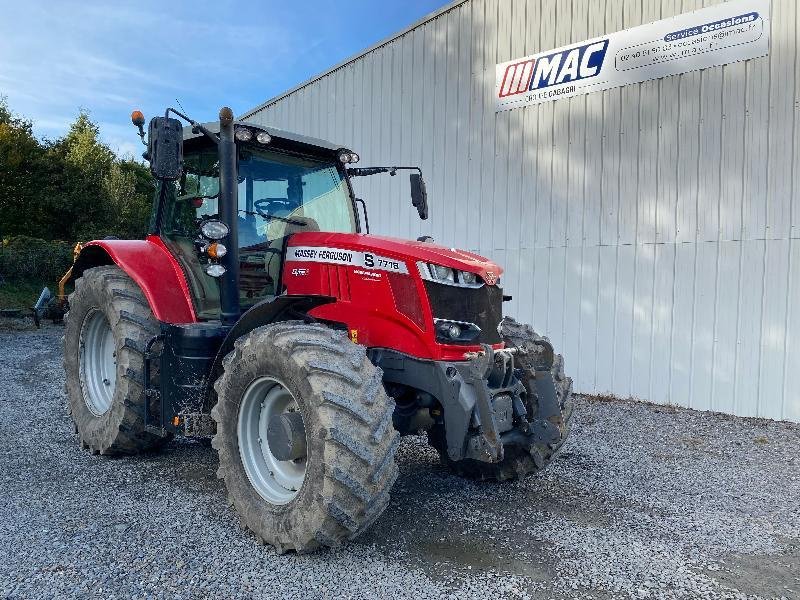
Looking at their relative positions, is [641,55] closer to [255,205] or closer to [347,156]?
[347,156]

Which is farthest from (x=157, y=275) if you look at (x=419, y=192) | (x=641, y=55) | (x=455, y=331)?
(x=641, y=55)

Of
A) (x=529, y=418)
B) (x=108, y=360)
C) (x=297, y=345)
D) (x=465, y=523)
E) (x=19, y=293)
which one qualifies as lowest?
(x=465, y=523)

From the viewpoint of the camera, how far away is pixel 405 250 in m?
3.95

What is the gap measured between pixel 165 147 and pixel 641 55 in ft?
21.1

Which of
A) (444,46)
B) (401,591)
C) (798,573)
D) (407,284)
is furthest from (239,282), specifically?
(444,46)

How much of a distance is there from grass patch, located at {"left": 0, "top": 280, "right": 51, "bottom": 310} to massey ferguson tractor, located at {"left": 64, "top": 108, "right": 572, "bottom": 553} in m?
14.8

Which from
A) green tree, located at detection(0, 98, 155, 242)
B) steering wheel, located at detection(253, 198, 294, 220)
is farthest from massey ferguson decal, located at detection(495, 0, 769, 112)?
green tree, located at detection(0, 98, 155, 242)

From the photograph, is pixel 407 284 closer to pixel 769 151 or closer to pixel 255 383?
pixel 255 383

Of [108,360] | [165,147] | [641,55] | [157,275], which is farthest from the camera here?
[641,55]

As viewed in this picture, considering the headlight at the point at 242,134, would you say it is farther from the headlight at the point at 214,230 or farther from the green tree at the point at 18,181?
the green tree at the point at 18,181

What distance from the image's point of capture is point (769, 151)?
7.25 metres

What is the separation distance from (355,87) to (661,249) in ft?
20.3

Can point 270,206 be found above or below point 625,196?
below

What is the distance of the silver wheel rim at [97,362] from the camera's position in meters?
5.46
